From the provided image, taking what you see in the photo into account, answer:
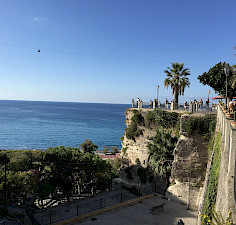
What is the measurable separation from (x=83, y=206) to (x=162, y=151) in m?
10.6

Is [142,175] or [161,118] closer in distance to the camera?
[161,118]

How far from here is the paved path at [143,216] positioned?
59.0 ft

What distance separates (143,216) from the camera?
1906 cm

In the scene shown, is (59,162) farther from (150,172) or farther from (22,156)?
(150,172)

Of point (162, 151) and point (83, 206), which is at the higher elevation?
point (162, 151)

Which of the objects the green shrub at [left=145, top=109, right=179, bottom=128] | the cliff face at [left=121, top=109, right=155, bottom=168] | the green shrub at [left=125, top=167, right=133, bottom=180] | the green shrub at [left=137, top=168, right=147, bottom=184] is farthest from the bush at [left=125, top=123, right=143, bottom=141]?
the green shrub at [left=137, top=168, right=147, bottom=184]

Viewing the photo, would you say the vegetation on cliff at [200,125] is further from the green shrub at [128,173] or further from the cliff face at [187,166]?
the green shrub at [128,173]

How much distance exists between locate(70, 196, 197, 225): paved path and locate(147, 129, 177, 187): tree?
4.11 meters

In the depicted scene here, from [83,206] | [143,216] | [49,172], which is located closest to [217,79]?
[143,216]

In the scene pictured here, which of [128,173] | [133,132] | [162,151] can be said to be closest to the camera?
[162,151]

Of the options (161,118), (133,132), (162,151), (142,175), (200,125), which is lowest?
(142,175)

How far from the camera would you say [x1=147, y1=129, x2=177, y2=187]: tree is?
24766 millimetres

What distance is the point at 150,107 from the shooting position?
31.0 metres

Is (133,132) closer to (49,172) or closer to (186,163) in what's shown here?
(186,163)
